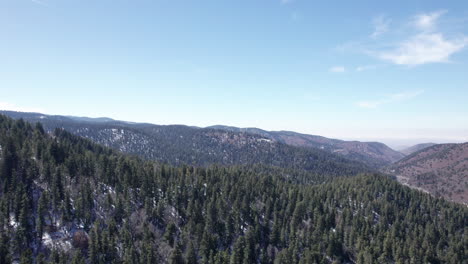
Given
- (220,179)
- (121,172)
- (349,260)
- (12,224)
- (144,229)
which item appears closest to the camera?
(12,224)

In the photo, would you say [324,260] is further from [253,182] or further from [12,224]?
[12,224]

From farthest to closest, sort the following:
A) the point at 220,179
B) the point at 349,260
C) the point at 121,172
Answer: the point at 220,179 < the point at 121,172 < the point at 349,260

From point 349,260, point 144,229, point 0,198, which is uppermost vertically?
point 0,198

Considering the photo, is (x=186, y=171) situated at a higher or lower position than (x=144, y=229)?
higher

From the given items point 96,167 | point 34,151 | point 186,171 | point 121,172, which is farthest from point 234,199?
point 34,151

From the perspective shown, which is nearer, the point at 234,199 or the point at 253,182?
the point at 234,199

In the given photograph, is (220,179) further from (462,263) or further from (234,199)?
(462,263)
